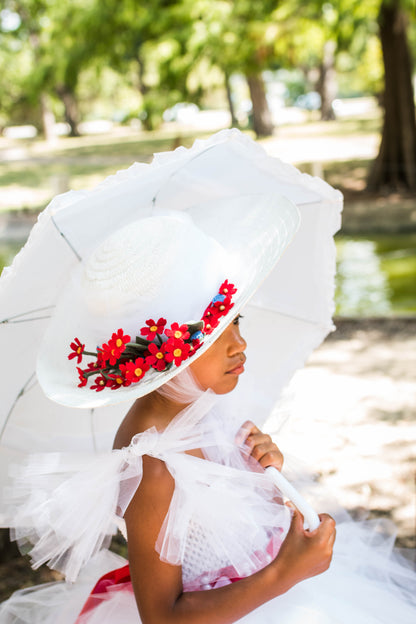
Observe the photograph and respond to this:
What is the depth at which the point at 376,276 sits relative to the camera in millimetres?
8625

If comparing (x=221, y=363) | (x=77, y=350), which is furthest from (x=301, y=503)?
(x=77, y=350)

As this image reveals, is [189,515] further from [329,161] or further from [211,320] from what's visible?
[329,161]

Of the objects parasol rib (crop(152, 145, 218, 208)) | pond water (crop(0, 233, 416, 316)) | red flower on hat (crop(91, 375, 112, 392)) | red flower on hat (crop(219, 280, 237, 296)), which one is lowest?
pond water (crop(0, 233, 416, 316))

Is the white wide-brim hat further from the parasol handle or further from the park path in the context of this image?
the park path

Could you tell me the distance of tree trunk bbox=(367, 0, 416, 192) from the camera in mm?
12672

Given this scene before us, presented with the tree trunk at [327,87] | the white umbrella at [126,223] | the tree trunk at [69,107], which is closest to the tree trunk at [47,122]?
the tree trunk at [69,107]

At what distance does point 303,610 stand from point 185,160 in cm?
113

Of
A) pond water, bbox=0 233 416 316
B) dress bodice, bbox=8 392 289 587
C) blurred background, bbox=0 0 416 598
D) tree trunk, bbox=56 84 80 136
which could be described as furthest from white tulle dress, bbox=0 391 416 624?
tree trunk, bbox=56 84 80 136

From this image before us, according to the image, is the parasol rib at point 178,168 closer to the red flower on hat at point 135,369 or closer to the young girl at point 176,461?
the young girl at point 176,461

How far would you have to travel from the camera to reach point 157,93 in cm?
1770

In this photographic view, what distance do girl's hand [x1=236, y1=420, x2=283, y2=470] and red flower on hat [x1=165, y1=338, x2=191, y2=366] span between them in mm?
386

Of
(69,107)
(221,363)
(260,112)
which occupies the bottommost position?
(69,107)

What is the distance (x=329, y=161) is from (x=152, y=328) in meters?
17.4

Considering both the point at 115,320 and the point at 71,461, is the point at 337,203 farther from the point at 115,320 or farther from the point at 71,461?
the point at 71,461
